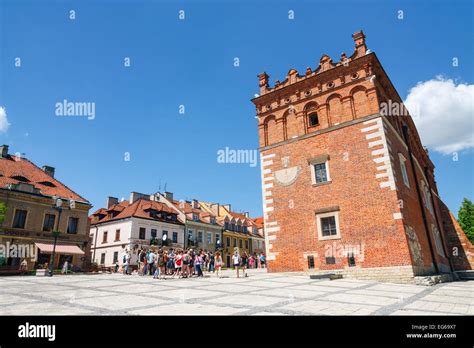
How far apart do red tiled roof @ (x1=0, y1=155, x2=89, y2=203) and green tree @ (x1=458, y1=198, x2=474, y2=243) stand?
5252 centimetres

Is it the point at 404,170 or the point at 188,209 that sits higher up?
the point at 188,209

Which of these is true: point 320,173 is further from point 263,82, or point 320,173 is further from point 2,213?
point 2,213

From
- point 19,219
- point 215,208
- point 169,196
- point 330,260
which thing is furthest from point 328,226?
point 215,208

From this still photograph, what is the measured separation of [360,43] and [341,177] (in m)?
8.61

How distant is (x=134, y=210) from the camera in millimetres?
40406

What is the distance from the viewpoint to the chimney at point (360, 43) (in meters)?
18.5

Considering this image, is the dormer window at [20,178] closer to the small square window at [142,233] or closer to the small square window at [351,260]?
the small square window at [142,233]

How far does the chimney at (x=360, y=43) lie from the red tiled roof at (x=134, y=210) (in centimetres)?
3173

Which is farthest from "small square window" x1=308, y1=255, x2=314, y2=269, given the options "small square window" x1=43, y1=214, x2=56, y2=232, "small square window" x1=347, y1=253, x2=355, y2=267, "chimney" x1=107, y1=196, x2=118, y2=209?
"chimney" x1=107, y1=196, x2=118, y2=209

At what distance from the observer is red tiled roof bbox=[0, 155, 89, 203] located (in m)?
29.9
